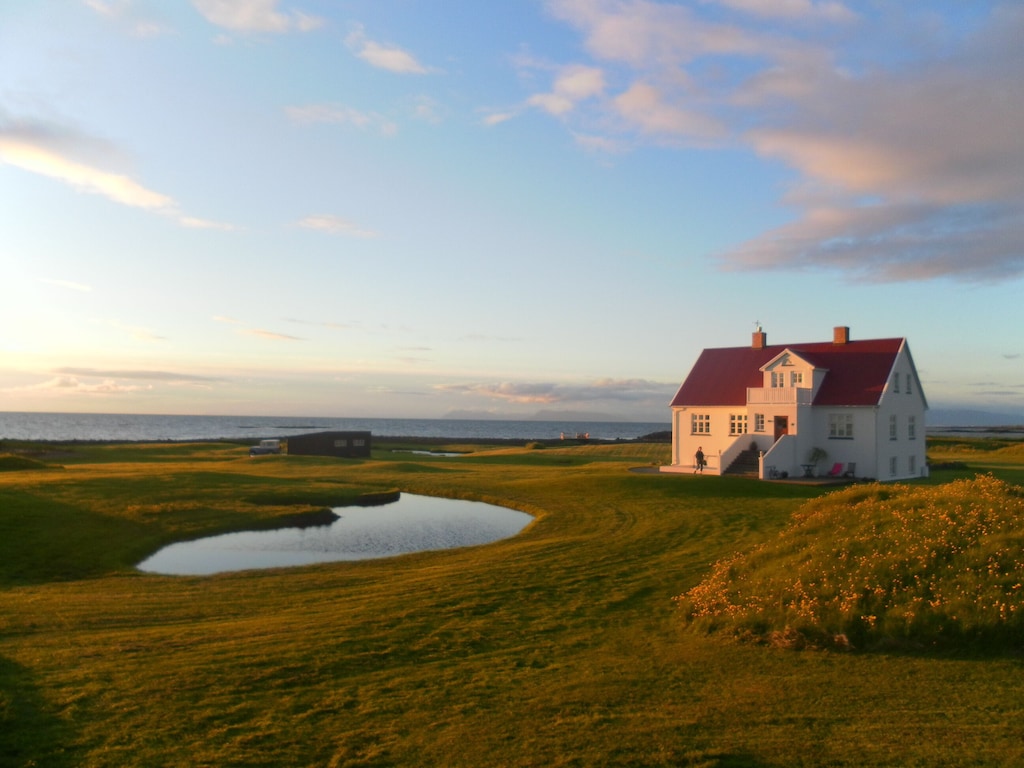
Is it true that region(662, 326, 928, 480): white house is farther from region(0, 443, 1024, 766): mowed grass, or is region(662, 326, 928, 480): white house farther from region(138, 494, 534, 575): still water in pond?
region(0, 443, 1024, 766): mowed grass

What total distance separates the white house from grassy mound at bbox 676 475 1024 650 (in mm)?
26253

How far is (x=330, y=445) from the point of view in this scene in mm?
64438

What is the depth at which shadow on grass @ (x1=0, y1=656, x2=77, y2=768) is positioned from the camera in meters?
8.27

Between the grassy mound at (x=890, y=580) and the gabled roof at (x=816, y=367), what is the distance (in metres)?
28.1

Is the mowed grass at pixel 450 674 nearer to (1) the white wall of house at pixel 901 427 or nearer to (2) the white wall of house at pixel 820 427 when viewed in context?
(2) the white wall of house at pixel 820 427

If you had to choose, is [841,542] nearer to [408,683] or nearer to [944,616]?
[944,616]

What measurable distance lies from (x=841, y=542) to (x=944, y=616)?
2.75m

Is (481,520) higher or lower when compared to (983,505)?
lower

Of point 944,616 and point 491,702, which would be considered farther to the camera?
point 944,616

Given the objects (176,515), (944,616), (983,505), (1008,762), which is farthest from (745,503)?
(1008,762)

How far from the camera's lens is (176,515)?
1173 inches

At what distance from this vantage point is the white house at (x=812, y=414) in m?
41.9

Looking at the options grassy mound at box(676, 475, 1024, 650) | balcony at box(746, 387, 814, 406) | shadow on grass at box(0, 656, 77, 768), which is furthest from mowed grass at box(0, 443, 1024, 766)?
balcony at box(746, 387, 814, 406)

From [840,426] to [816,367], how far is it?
3489 mm
